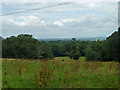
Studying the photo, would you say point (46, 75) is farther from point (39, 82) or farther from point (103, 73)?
point (103, 73)

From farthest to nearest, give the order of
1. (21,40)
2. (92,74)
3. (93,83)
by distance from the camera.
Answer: (21,40)
(92,74)
(93,83)

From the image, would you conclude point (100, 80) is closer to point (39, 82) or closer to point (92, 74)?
point (92, 74)

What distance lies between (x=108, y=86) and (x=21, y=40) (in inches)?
1460

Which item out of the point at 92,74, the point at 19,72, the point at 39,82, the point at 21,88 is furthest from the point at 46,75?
the point at 92,74

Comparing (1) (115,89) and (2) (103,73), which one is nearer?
(1) (115,89)

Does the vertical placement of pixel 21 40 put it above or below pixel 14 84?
above

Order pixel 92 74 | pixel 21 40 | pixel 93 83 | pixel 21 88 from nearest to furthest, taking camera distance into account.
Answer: pixel 21 88 < pixel 93 83 < pixel 92 74 < pixel 21 40

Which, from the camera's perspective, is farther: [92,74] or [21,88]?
[92,74]

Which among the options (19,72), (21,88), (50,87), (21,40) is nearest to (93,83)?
(50,87)

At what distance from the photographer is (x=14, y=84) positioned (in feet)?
16.5

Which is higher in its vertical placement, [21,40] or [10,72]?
[21,40]

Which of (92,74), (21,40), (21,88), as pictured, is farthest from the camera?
(21,40)

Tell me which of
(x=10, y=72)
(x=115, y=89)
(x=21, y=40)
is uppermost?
(x=21, y=40)

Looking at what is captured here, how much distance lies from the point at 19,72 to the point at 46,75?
4.28 ft
